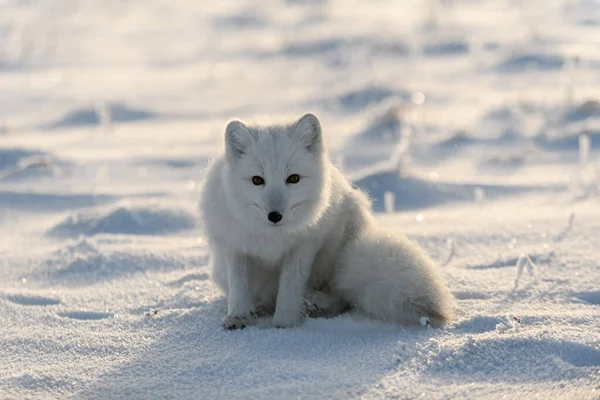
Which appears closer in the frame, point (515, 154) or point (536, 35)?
point (515, 154)

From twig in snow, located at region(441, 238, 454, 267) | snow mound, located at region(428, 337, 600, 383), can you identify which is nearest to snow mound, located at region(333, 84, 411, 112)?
twig in snow, located at region(441, 238, 454, 267)

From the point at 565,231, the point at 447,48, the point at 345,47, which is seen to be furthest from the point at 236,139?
the point at 447,48

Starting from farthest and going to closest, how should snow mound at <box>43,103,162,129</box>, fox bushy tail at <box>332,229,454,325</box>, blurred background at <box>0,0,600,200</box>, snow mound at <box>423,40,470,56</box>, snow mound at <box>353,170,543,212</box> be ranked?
snow mound at <box>423,40,470,56</box> < snow mound at <box>43,103,162,129</box> < blurred background at <box>0,0,600,200</box> < snow mound at <box>353,170,543,212</box> < fox bushy tail at <box>332,229,454,325</box>

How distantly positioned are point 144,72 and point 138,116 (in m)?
2.23

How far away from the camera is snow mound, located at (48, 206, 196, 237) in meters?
4.18

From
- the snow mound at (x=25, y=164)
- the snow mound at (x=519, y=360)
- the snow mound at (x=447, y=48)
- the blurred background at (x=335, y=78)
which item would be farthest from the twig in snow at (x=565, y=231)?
the snow mound at (x=447, y=48)

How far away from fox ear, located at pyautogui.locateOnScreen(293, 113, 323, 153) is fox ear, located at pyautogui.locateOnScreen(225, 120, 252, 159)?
0.19 meters

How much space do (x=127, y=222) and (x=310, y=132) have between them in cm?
179

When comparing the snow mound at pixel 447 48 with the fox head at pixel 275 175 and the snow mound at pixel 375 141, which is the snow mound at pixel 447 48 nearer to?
the snow mound at pixel 375 141

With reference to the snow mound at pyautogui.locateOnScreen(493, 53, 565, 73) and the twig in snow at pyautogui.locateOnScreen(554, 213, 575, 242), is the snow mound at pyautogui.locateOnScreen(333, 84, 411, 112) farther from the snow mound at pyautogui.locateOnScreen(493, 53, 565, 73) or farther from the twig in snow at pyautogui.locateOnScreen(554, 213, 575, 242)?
the twig in snow at pyautogui.locateOnScreen(554, 213, 575, 242)

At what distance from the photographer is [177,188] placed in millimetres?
5078

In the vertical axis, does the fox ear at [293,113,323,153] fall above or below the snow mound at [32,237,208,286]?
above

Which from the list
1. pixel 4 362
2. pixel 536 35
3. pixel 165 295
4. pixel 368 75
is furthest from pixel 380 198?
pixel 536 35

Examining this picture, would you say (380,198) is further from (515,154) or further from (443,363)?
(443,363)
